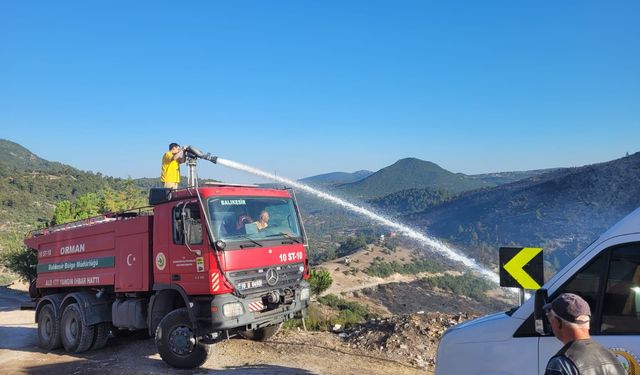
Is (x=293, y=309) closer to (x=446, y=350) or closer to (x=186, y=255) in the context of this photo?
(x=186, y=255)

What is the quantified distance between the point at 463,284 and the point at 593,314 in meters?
57.0

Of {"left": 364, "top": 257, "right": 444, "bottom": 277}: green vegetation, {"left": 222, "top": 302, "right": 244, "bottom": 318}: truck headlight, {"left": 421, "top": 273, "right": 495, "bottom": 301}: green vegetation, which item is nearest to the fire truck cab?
{"left": 222, "top": 302, "right": 244, "bottom": 318}: truck headlight

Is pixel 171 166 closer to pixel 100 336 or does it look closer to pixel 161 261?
pixel 161 261

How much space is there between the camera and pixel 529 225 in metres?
81.7

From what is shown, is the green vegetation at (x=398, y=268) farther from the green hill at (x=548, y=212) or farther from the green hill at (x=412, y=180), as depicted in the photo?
the green hill at (x=412, y=180)

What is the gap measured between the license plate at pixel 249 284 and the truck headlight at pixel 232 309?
27cm

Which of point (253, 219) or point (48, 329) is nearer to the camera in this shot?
point (253, 219)

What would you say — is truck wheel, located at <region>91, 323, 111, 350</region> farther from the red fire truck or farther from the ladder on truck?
the ladder on truck

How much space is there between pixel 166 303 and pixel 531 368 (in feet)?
22.1

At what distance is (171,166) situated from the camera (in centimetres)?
1047

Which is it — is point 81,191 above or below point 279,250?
above

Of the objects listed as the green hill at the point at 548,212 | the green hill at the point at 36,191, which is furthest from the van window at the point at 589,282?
the green hill at the point at 36,191

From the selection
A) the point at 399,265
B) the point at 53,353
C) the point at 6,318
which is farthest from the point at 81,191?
the point at 53,353

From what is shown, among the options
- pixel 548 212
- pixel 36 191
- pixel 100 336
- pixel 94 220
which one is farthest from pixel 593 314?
pixel 36 191
